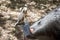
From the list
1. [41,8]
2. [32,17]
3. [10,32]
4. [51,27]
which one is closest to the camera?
[51,27]

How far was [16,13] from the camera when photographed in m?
1.85

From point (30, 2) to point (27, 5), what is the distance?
0.06 m

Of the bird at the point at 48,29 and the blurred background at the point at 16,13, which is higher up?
the bird at the point at 48,29

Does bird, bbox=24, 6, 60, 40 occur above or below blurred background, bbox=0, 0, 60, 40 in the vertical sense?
above

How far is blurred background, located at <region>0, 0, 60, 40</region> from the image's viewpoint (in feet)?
5.41

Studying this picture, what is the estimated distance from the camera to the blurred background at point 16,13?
64.9 inches

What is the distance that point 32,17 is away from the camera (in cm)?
183

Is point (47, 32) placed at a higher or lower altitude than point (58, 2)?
higher

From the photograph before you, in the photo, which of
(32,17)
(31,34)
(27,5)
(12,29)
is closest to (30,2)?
(27,5)

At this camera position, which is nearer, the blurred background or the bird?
the bird

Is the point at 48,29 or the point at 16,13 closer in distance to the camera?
the point at 48,29

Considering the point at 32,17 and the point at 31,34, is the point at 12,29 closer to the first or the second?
the point at 32,17

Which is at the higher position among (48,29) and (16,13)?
(48,29)

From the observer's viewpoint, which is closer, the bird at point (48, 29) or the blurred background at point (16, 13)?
the bird at point (48, 29)
